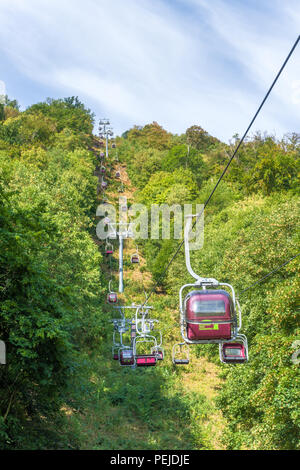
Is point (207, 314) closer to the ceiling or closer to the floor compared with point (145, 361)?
closer to the ceiling

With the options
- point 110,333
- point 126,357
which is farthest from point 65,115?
point 126,357

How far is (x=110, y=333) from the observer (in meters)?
35.9

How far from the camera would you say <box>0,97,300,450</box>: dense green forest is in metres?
13.9

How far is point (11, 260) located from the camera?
13.3 metres

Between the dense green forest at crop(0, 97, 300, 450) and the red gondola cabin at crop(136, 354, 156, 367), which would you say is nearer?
the dense green forest at crop(0, 97, 300, 450)

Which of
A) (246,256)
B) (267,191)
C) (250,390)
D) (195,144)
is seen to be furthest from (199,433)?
(195,144)

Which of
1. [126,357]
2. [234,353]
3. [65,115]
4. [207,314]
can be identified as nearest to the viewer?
[207,314]

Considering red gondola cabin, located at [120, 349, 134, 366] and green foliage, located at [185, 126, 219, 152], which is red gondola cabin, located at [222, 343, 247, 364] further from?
green foliage, located at [185, 126, 219, 152]

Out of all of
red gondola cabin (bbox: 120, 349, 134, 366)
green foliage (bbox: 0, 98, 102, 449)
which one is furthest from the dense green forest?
red gondola cabin (bbox: 120, 349, 134, 366)

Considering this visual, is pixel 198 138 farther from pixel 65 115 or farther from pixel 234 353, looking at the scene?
pixel 234 353

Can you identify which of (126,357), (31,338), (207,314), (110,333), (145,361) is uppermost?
(207,314)

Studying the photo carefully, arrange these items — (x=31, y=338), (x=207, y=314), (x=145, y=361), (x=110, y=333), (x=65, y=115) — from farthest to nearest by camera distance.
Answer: (x=65, y=115) < (x=110, y=333) < (x=145, y=361) < (x=31, y=338) < (x=207, y=314)

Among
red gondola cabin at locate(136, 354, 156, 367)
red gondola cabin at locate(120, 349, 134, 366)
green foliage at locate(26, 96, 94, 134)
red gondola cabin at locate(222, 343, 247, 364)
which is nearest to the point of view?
red gondola cabin at locate(222, 343, 247, 364)

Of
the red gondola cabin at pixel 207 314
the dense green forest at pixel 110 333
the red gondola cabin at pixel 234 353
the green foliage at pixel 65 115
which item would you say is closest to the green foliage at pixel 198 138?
the green foliage at pixel 65 115
